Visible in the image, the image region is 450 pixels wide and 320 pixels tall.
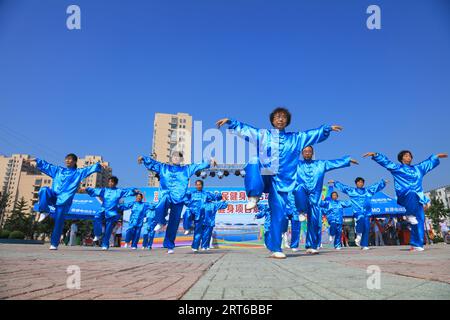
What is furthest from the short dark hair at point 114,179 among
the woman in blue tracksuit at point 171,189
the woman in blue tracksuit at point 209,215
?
the woman in blue tracksuit at point 171,189

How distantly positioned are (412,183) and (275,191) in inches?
193

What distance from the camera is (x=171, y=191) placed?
762 centimetres

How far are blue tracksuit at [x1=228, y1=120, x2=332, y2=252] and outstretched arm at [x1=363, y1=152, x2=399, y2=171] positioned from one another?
12.0 ft

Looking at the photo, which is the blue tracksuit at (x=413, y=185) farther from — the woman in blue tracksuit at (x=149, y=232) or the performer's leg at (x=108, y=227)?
the woman in blue tracksuit at (x=149, y=232)

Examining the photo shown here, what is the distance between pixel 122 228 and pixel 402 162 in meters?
18.2

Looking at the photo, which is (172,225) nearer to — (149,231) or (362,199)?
(362,199)

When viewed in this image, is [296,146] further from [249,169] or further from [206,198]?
[206,198]

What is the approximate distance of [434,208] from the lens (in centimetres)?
3919

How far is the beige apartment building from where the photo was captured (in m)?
106

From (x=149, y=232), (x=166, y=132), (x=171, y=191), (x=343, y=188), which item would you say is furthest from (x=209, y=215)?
(x=166, y=132)

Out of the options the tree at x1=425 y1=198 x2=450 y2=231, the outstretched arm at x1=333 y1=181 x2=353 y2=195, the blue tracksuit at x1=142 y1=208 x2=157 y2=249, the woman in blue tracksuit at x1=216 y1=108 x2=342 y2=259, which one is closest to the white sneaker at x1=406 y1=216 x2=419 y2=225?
the outstretched arm at x1=333 y1=181 x2=353 y2=195

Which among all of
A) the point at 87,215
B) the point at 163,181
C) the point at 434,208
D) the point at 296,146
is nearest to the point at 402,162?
the point at 296,146

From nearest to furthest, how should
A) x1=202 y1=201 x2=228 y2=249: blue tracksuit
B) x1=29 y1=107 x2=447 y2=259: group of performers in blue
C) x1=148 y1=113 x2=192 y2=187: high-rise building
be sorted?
1. x1=29 y1=107 x2=447 y2=259: group of performers in blue
2. x1=202 y1=201 x2=228 y2=249: blue tracksuit
3. x1=148 y1=113 x2=192 y2=187: high-rise building

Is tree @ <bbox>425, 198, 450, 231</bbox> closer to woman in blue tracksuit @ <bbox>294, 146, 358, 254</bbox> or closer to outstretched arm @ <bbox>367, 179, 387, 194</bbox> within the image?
outstretched arm @ <bbox>367, 179, 387, 194</bbox>
